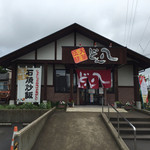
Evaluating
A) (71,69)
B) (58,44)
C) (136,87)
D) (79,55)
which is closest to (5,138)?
(71,69)

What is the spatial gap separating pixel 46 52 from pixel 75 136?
6880 mm

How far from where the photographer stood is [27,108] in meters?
7.25

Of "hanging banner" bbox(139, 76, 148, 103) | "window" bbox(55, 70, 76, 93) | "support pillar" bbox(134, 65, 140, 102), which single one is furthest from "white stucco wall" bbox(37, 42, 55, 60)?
"hanging banner" bbox(139, 76, 148, 103)

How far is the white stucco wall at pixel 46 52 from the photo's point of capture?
9283 mm

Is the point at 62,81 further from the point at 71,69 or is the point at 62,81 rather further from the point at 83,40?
the point at 83,40

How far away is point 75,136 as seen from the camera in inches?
172

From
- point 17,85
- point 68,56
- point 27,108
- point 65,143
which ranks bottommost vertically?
point 65,143

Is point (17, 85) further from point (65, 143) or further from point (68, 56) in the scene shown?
point (65, 143)

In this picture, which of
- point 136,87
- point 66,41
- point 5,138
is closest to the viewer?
point 5,138

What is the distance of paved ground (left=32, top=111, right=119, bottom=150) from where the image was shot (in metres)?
3.85

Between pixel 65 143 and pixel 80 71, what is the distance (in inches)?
226

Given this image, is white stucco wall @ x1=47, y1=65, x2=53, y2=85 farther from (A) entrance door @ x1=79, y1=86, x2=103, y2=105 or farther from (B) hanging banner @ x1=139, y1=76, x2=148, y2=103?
(B) hanging banner @ x1=139, y1=76, x2=148, y2=103

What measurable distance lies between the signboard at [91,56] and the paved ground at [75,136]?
3.88m

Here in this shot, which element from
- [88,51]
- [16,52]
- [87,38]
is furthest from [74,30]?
[16,52]
